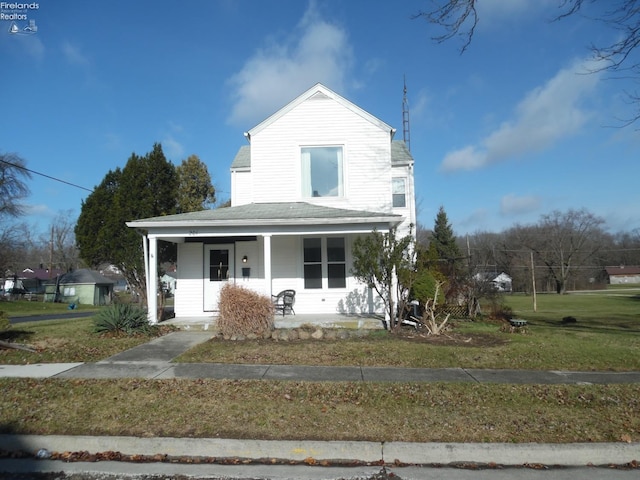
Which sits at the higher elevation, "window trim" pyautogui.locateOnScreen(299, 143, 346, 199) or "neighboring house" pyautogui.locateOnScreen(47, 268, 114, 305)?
"window trim" pyautogui.locateOnScreen(299, 143, 346, 199)

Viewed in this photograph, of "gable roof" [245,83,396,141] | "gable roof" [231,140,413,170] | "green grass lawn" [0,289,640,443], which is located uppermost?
"gable roof" [245,83,396,141]

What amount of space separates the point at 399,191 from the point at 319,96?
14.6 ft

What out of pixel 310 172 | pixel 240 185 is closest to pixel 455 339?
pixel 310 172

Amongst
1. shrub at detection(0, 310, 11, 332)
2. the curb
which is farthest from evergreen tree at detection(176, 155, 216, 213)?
the curb

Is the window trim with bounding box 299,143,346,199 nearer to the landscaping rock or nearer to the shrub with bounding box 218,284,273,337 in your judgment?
the shrub with bounding box 218,284,273,337

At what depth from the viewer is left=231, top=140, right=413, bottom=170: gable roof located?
15.3 metres

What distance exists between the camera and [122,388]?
6344mm

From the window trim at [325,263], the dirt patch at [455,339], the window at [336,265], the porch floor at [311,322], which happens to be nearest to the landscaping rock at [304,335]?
the porch floor at [311,322]

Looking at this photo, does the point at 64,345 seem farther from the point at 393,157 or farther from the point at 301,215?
the point at 393,157

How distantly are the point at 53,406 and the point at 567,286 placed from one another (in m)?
63.2

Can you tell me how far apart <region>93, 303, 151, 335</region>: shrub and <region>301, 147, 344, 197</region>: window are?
6741 millimetres

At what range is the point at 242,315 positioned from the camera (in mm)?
10383

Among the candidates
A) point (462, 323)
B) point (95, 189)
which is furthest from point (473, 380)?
point (95, 189)

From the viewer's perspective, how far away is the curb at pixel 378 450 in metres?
4.29
